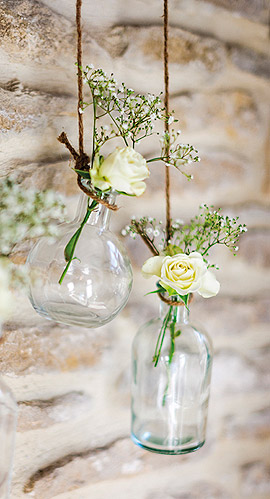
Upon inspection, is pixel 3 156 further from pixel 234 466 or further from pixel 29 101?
pixel 234 466

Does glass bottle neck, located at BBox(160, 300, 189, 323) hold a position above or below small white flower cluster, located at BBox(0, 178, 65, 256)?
below

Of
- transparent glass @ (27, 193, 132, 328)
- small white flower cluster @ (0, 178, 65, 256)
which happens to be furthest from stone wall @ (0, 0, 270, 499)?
transparent glass @ (27, 193, 132, 328)

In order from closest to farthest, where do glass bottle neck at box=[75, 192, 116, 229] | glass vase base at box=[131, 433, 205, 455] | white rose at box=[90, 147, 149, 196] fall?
white rose at box=[90, 147, 149, 196]
glass bottle neck at box=[75, 192, 116, 229]
glass vase base at box=[131, 433, 205, 455]

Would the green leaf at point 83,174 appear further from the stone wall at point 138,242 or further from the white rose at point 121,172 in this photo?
the stone wall at point 138,242

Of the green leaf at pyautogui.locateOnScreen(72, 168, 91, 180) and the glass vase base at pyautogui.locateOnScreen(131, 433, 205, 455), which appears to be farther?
the glass vase base at pyautogui.locateOnScreen(131, 433, 205, 455)

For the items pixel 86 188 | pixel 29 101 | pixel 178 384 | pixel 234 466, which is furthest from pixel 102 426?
pixel 29 101

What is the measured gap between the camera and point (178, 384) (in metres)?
1.02

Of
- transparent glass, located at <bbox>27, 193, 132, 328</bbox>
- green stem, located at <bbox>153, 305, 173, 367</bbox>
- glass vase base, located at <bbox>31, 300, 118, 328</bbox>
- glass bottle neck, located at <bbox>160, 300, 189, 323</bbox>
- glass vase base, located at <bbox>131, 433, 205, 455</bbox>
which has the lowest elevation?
glass vase base, located at <bbox>131, 433, 205, 455</bbox>

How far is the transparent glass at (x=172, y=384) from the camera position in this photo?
1.01 metres

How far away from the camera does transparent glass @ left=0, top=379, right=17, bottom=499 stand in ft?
2.73

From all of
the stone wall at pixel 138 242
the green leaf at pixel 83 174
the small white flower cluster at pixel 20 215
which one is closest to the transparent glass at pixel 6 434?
the stone wall at pixel 138 242

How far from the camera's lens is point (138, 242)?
1115mm

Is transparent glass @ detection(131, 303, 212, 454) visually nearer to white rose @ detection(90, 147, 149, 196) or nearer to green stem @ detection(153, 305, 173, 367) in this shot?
green stem @ detection(153, 305, 173, 367)

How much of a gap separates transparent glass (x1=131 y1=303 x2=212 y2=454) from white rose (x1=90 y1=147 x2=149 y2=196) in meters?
0.30
